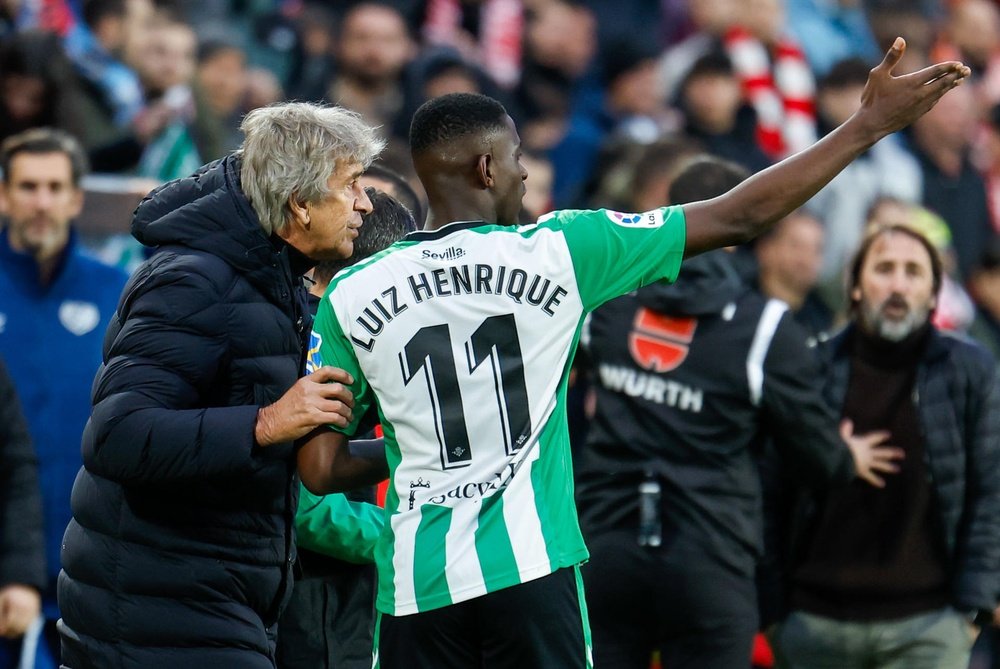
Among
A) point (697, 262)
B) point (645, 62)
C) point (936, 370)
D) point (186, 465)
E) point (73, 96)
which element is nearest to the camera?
point (186, 465)

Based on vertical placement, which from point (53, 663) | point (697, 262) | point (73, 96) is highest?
point (73, 96)

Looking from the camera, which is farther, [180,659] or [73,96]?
[73,96]

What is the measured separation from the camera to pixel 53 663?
6562 millimetres

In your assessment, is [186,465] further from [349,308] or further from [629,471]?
[629,471]

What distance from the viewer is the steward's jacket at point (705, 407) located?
5.54 metres

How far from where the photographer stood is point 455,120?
4133 mm

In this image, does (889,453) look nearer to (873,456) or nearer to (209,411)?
(873,456)

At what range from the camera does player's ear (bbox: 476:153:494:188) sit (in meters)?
4.11

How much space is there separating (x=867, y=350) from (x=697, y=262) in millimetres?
979

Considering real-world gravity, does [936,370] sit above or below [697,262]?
below

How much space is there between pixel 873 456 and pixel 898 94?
235 centimetres

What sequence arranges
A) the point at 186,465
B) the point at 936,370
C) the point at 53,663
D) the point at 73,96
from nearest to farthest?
the point at 186,465, the point at 936,370, the point at 53,663, the point at 73,96

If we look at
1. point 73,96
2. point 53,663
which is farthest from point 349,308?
point 73,96

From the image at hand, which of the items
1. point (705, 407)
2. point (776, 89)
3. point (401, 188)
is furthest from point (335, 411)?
point (776, 89)
